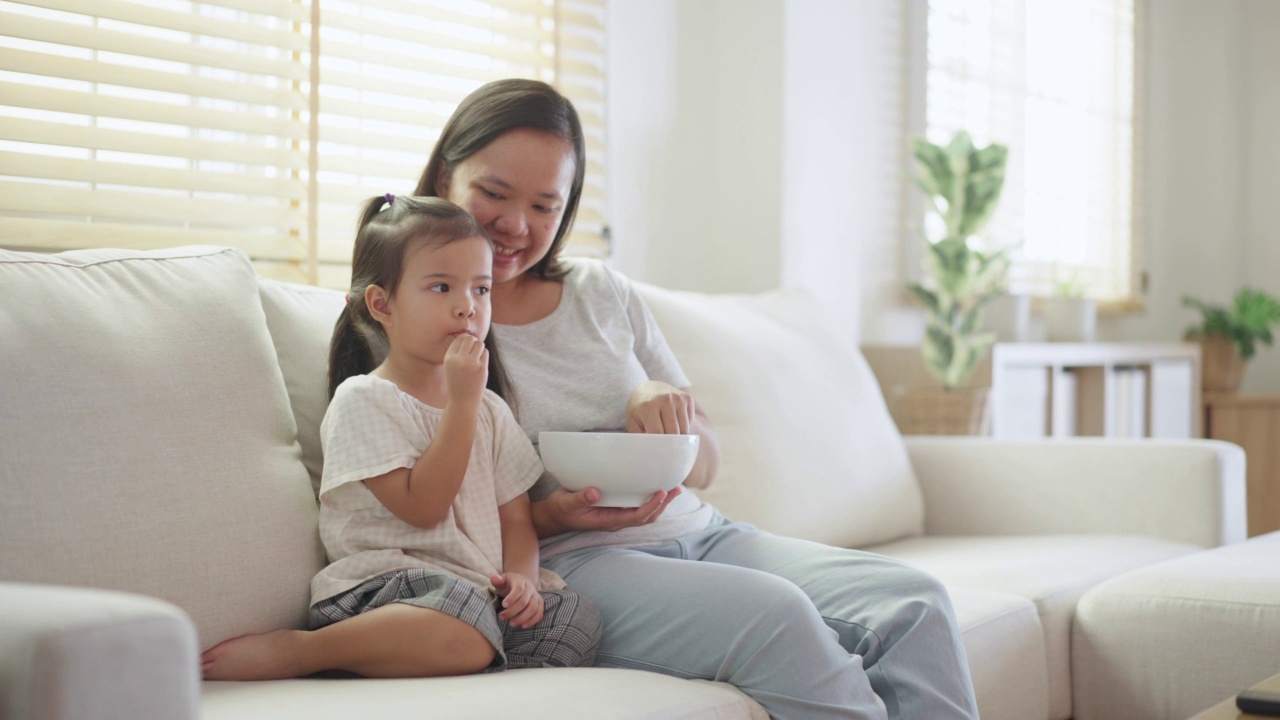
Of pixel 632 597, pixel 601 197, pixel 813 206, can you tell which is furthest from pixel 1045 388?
pixel 632 597

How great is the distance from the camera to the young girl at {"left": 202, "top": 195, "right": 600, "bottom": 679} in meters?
1.21

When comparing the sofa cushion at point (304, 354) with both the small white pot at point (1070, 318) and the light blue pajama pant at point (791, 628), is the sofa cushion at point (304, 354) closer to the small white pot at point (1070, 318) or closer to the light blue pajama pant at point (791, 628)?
the light blue pajama pant at point (791, 628)

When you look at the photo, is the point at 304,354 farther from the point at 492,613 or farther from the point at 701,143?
the point at 701,143

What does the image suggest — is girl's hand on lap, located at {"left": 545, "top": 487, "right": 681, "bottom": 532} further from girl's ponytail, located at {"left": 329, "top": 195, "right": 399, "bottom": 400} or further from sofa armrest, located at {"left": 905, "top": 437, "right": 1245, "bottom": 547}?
sofa armrest, located at {"left": 905, "top": 437, "right": 1245, "bottom": 547}

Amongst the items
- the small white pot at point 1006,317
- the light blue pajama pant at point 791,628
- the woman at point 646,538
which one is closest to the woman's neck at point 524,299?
the woman at point 646,538

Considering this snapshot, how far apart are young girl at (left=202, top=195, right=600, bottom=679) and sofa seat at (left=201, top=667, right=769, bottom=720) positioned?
38mm

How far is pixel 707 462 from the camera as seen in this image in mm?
1617

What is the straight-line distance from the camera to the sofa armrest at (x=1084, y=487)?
221 centimetres

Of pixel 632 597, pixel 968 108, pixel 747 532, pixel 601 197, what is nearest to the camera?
pixel 632 597

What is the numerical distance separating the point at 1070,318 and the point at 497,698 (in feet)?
9.42

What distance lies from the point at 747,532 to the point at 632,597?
11.8 inches

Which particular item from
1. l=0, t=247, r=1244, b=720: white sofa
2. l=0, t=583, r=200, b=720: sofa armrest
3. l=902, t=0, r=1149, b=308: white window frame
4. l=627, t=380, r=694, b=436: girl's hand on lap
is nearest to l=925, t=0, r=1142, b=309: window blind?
l=902, t=0, r=1149, b=308: white window frame

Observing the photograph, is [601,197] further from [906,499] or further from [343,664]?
[343,664]

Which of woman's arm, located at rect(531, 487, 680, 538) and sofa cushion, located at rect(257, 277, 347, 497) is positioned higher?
sofa cushion, located at rect(257, 277, 347, 497)
